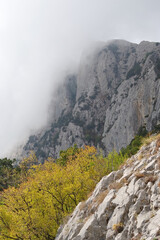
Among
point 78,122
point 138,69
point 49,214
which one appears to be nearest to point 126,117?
point 138,69

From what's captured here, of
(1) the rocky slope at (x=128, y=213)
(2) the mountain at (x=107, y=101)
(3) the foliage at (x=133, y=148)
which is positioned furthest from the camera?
(2) the mountain at (x=107, y=101)

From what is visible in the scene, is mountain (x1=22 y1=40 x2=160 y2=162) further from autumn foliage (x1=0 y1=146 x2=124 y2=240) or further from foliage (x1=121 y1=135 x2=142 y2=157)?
autumn foliage (x1=0 y1=146 x2=124 y2=240)

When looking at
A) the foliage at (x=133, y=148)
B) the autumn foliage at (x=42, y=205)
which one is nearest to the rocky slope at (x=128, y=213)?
the autumn foliage at (x=42, y=205)

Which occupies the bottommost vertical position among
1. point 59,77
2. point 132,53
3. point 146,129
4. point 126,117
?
point 146,129

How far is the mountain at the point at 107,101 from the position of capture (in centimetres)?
9056

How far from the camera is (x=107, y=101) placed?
436 feet

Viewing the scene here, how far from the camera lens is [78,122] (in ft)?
443

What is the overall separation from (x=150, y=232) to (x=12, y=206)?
17938 millimetres

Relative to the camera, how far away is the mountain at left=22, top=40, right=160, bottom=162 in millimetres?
90562

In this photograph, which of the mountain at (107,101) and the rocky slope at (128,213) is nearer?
the rocky slope at (128,213)

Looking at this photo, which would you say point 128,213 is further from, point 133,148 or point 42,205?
point 133,148

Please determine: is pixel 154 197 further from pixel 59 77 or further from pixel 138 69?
pixel 59 77

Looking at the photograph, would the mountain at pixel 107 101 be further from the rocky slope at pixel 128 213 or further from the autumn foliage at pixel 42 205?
the rocky slope at pixel 128 213

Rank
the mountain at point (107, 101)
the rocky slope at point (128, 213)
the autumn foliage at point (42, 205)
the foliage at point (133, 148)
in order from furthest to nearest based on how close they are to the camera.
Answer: the mountain at point (107, 101) → the foliage at point (133, 148) → the autumn foliage at point (42, 205) → the rocky slope at point (128, 213)
